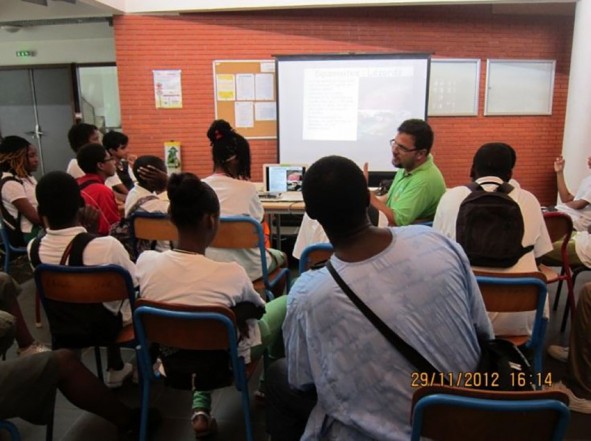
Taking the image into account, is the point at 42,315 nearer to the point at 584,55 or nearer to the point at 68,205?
the point at 68,205

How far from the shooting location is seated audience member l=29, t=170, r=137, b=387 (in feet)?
6.44

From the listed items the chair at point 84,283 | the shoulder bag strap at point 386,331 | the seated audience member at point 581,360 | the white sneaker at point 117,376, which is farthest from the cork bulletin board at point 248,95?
the shoulder bag strap at point 386,331

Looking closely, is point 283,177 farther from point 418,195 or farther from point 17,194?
point 17,194

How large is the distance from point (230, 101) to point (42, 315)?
10.7 feet

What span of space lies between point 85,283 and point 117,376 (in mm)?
808

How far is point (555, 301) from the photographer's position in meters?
3.33

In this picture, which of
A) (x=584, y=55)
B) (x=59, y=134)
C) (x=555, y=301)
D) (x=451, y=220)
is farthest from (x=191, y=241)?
(x=59, y=134)

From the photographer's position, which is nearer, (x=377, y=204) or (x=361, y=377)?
(x=361, y=377)

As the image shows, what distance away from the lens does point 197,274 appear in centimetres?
166

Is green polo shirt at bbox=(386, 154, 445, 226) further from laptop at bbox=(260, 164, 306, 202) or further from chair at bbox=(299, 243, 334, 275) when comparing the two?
laptop at bbox=(260, 164, 306, 202)

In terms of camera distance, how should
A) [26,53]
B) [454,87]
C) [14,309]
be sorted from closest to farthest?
[14,309] < [454,87] < [26,53]

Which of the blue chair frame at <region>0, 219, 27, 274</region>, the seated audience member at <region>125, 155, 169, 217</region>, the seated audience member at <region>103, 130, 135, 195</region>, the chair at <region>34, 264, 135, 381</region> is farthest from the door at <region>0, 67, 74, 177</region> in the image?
the chair at <region>34, 264, 135, 381</region>

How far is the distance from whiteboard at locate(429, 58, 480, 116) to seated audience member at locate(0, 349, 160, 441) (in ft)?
16.0
